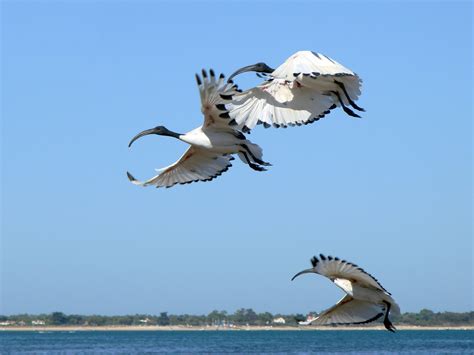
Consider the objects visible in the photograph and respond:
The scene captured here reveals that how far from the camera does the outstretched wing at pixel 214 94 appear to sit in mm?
17500

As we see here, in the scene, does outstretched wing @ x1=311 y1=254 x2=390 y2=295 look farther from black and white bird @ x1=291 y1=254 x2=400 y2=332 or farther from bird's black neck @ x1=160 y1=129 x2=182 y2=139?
bird's black neck @ x1=160 y1=129 x2=182 y2=139

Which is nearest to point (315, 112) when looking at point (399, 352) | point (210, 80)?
point (210, 80)

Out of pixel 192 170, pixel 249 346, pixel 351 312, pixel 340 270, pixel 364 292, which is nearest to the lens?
pixel 340 270

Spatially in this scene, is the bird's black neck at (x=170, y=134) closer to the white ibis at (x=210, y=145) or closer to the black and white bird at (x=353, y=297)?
the white ibis at (x=210, y=145)

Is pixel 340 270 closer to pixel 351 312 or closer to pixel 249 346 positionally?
pixel 351 312

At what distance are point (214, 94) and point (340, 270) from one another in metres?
3.11

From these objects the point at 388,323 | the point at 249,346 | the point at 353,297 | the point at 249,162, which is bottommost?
the point at 388,323

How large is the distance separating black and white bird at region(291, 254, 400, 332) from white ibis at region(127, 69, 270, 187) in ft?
7.29

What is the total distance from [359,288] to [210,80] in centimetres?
360

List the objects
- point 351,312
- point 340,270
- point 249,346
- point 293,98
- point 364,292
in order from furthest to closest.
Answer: point 249,346 < point 351,312 < point 293,98 < point 364,292 < point 340,270

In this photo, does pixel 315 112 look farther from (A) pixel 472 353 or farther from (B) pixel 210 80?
(A) pixel 472 353

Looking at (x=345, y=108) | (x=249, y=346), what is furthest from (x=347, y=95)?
(x=249, y=346)

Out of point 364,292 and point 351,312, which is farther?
point 351,312

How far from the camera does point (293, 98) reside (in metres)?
18.2
